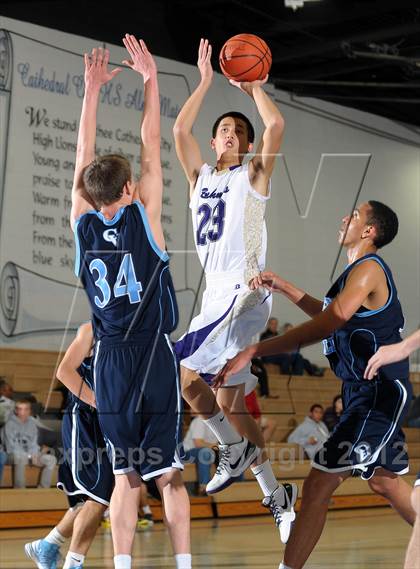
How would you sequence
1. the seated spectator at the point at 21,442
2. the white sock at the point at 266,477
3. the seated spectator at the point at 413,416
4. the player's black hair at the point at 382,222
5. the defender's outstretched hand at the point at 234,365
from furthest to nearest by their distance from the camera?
the seated spectator at the point at 413,416, the seated spectator at the point at 21,442, the white sock at the point at 266,477, the player's black hair at the point at 382,222, the defender's outstretched hand at the point at 234,365

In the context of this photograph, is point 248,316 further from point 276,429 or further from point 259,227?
point 276,429

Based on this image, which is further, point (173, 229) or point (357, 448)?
point (173, 229)

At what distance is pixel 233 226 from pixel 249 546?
3987 mm

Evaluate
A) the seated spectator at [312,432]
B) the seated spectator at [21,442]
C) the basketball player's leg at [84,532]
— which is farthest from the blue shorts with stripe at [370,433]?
the seated spectator at [312,432]

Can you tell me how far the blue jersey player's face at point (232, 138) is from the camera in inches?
215

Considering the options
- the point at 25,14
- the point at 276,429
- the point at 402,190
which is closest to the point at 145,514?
the point at 276,429

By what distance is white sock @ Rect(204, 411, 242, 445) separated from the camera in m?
5.40

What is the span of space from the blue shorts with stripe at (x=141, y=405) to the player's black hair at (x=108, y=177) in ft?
2.20

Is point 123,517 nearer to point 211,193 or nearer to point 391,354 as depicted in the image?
point 391,354

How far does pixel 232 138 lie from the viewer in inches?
215

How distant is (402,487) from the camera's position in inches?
194

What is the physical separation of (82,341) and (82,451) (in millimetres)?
662

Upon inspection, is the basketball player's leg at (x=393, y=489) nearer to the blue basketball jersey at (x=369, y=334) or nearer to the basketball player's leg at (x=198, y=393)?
the blue basketball jersey at (x=369, y=334)

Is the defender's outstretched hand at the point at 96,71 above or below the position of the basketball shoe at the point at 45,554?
above
